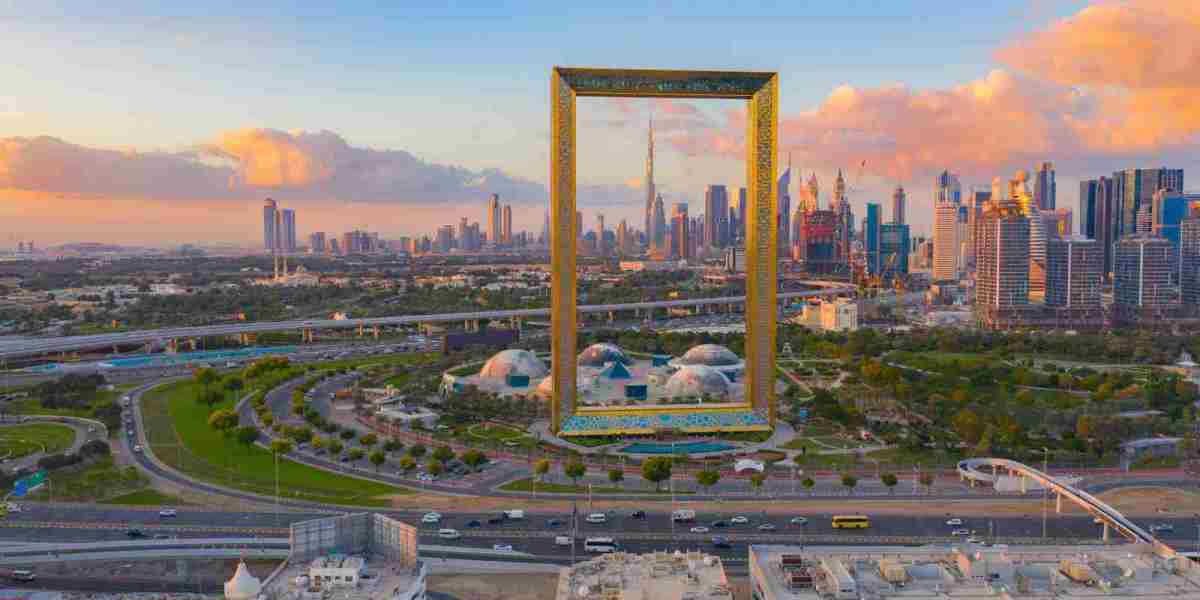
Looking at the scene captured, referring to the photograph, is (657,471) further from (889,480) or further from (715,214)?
(715,214)

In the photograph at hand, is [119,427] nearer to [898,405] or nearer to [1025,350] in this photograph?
[898,405]

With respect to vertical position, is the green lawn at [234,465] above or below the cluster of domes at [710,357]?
below

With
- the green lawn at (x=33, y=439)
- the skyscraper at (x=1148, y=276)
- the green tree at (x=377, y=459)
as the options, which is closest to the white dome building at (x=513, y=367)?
the green tree at (x=377, y=459)

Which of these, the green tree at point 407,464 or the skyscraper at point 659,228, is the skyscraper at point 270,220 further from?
the green tree at point 407,464

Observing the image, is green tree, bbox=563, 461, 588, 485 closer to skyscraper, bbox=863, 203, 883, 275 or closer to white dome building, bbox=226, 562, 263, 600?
white dome building, bbox=226, 562, 263, 600

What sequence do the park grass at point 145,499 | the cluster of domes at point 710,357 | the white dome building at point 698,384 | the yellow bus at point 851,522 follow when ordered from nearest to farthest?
the yellow bus at point 851,522, the park grass at point 145,499, the white dome building at point 698,384, the cluster of domes at point 710,357
